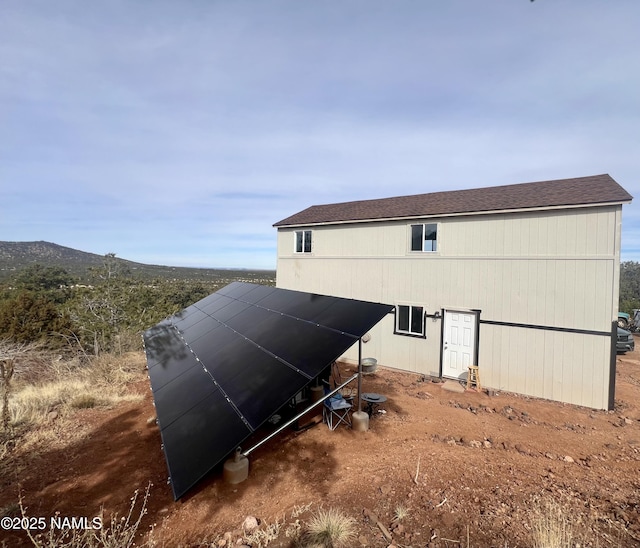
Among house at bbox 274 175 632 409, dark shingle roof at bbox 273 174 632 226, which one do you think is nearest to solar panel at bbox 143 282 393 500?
house at bbox 274 175 632 409

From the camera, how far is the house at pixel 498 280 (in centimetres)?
820

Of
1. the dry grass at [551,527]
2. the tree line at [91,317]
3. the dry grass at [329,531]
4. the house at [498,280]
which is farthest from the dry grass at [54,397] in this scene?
the house at [498,280]

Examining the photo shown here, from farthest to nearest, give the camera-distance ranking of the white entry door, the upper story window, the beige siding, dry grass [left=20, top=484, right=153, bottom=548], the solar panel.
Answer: the upper story window < the white entry door < the beige siding < the solar panel < dry grass [left=20, top=484, right=153, bottom=548]

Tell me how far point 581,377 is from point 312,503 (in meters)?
8.91

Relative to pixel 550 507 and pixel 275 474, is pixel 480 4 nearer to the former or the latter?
pixel 550 507

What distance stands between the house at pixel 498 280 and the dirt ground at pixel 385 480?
193 centimetres

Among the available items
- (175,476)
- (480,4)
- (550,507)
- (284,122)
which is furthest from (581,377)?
(284,122)

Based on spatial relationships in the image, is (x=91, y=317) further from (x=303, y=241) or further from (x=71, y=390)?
(x=303, y=241)

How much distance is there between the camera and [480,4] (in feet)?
16.4

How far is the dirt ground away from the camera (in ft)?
12.1

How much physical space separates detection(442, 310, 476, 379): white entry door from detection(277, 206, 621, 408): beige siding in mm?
272

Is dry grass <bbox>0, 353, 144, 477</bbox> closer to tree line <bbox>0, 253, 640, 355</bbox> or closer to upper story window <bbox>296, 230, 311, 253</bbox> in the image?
tree line <bbox>0, 253, 640, 355</bbox>

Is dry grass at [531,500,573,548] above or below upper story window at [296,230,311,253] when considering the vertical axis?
below

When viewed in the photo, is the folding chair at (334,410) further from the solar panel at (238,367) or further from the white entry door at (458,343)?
the white entry door at (458,343)
